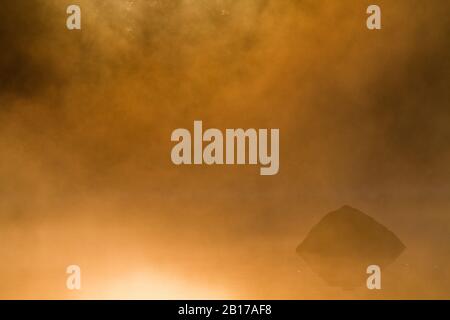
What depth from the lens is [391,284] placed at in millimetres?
5871

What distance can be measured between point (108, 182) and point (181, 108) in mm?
952

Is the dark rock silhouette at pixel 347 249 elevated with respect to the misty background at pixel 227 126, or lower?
lower

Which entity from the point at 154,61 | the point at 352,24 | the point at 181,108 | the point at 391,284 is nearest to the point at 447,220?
the point at 391,284

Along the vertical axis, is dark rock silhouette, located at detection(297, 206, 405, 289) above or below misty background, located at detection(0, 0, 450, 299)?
below

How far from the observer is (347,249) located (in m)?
5.89

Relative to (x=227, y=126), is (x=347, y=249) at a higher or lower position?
lower

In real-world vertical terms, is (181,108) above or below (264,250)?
above

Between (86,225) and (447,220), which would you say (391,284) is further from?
(86,225)

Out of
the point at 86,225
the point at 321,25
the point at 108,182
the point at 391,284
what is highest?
the point at 321,25

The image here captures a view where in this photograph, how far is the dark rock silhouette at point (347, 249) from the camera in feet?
19.3

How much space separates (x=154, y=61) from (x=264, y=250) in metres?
2.00

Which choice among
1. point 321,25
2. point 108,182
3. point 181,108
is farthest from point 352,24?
point 108,182

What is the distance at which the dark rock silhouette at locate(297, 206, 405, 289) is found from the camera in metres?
5.88

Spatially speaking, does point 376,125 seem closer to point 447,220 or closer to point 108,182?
point 447,220
